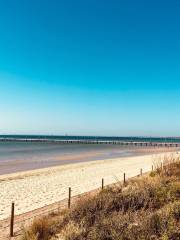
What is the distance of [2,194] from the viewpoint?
15.9 metres

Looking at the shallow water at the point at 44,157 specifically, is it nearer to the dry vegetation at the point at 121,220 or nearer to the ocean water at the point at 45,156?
the ocean water at the point at 45,156

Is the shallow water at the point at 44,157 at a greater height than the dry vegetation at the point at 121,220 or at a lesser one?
lesser

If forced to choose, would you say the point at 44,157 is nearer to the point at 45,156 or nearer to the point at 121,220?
the point at 45,156

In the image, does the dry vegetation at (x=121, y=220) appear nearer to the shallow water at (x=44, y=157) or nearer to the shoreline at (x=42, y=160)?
the shoreline at (x=42, y=160)

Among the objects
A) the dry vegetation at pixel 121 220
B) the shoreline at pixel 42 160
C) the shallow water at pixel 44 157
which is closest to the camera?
the dry vegetation at pixel 121 220

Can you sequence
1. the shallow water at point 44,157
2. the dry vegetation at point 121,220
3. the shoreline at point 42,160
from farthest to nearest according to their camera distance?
1. the shallow water at point 44,157
2. the shoreline at point 42,160
3. the dry vegetation at point 121,220

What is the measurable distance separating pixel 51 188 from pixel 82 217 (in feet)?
35.4

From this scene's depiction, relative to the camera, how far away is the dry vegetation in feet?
18.8

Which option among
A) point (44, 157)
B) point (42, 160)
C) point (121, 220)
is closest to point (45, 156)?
point (44, 157)

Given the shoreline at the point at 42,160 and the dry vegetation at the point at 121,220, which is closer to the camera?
the dry vegetation at the point at 121,220

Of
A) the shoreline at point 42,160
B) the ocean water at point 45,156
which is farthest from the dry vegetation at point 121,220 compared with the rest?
the ocean water at point 45,156

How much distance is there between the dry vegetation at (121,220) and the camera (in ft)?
18.8

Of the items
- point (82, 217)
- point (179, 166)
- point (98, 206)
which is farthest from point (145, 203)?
point (179, 166)

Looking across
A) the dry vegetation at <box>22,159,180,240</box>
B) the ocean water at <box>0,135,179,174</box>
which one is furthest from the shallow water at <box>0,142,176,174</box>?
the dry vegetation at <box>22,159,180,240</box>
